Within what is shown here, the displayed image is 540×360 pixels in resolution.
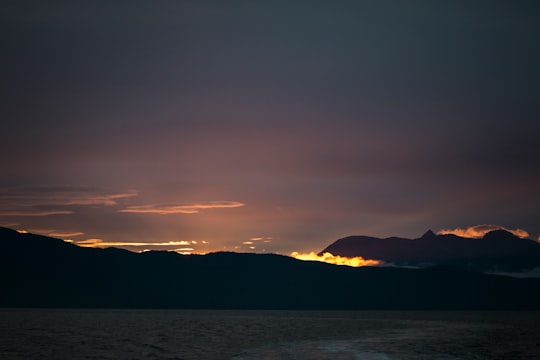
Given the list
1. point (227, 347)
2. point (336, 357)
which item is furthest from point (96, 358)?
point (336, 357)

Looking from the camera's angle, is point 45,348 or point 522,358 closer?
point 522,358

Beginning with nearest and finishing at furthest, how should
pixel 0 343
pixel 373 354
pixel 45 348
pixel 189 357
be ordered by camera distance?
pixel 189 357 → pixel 373 354 → pixel 45 348 → pixel 0 343

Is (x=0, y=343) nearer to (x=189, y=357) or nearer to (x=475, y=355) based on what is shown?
(x=189, y=357)

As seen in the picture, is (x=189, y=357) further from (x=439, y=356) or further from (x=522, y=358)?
(x=522, y=358)

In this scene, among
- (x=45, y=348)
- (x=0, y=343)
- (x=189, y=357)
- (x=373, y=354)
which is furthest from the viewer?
(x=0, y=343)

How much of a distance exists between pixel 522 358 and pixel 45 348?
254 feet

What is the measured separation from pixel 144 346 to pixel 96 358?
75.1 ft

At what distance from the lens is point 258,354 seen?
95.7 meters

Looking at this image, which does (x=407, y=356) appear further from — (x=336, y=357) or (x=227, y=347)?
(x=227, y=347)

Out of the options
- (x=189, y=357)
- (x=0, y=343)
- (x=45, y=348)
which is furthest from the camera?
(x=0, y=343)

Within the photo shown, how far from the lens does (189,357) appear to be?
9038 centimetres

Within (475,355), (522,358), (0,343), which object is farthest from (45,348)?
(522,358)

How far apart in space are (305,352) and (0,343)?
57.4 metres

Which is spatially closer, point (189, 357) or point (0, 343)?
point (189, 357)
